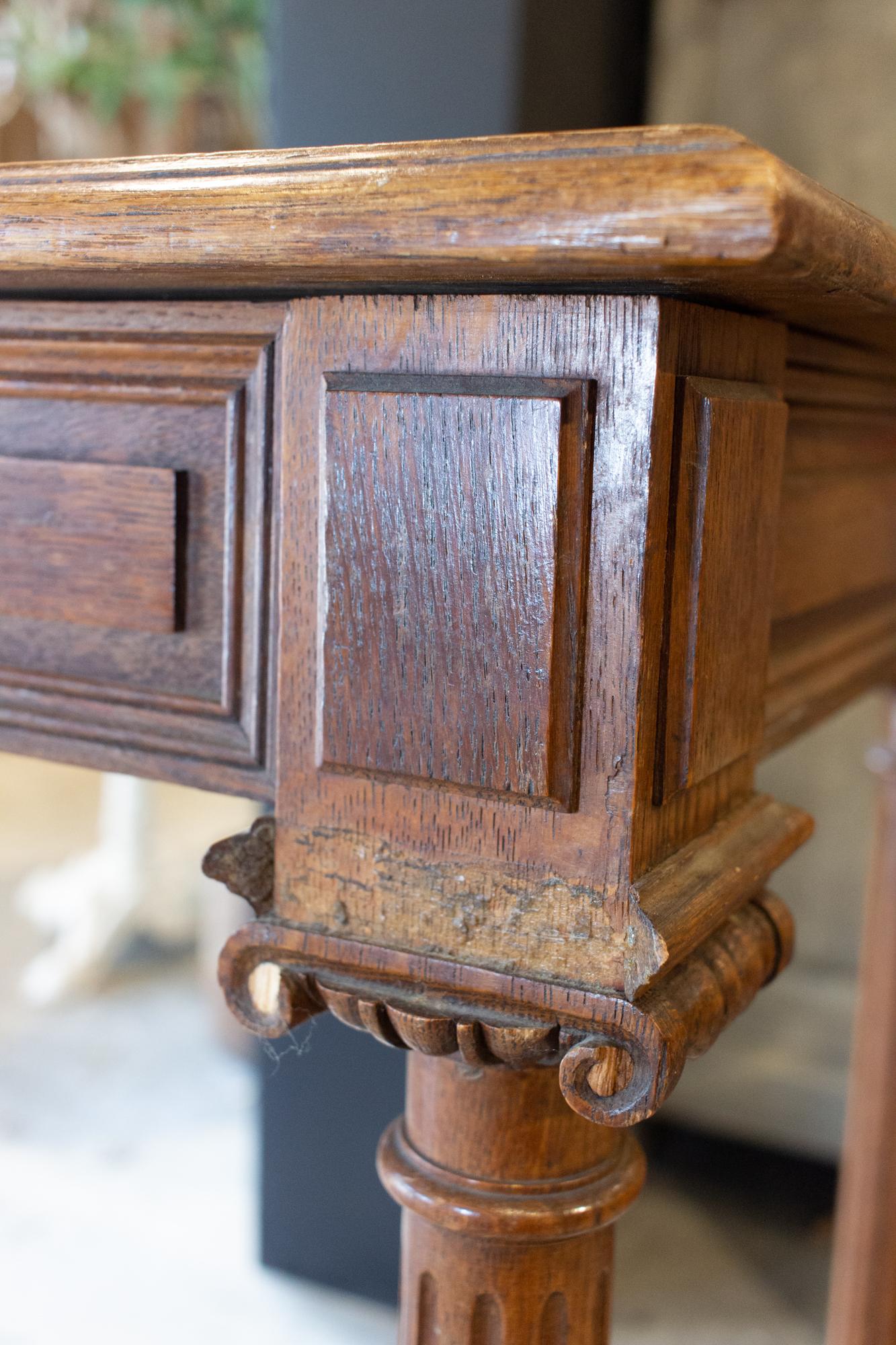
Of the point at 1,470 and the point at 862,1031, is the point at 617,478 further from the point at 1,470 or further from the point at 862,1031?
the point at 862,1031

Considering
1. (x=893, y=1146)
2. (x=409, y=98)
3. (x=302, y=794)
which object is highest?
(x=409, y=98)

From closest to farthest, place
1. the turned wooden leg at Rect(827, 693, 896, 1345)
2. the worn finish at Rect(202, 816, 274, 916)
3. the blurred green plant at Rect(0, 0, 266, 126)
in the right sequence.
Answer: the worn finish at Rect(202, 816, 274, 916) → the turned wooden leg at Rect(827, 693, 896, 1345) → the blurred green plant at Rect(0, 0, 266, 126)

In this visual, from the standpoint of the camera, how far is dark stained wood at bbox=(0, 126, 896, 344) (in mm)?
353

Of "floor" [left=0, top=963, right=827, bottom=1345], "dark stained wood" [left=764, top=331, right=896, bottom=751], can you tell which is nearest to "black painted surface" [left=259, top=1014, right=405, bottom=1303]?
"floor" [left=0, top=963, right=827, bottom=1345]

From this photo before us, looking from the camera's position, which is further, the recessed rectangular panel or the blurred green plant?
the blurred green plant

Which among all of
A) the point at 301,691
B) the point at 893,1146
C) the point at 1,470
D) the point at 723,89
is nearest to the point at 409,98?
the point at 723,89

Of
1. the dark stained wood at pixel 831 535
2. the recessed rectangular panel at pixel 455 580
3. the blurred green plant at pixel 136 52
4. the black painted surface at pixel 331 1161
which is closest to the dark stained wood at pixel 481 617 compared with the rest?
the recessed rectangular panel at pixel 455 580

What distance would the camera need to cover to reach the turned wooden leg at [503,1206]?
1.63 feet

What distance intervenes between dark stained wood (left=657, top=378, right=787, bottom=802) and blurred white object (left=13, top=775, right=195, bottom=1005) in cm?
170

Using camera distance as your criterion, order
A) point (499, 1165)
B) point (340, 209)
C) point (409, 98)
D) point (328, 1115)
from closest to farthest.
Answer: point (340, 209), point (499, 1165), point (409, 98), point (328, 1115)

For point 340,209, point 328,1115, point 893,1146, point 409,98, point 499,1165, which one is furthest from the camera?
point 328,1115

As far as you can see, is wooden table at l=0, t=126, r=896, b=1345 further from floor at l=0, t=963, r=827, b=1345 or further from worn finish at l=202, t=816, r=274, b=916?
floor at l=0, t=963, r=827, b=1345

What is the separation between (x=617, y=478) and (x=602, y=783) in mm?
97

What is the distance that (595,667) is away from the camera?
1.37ft
